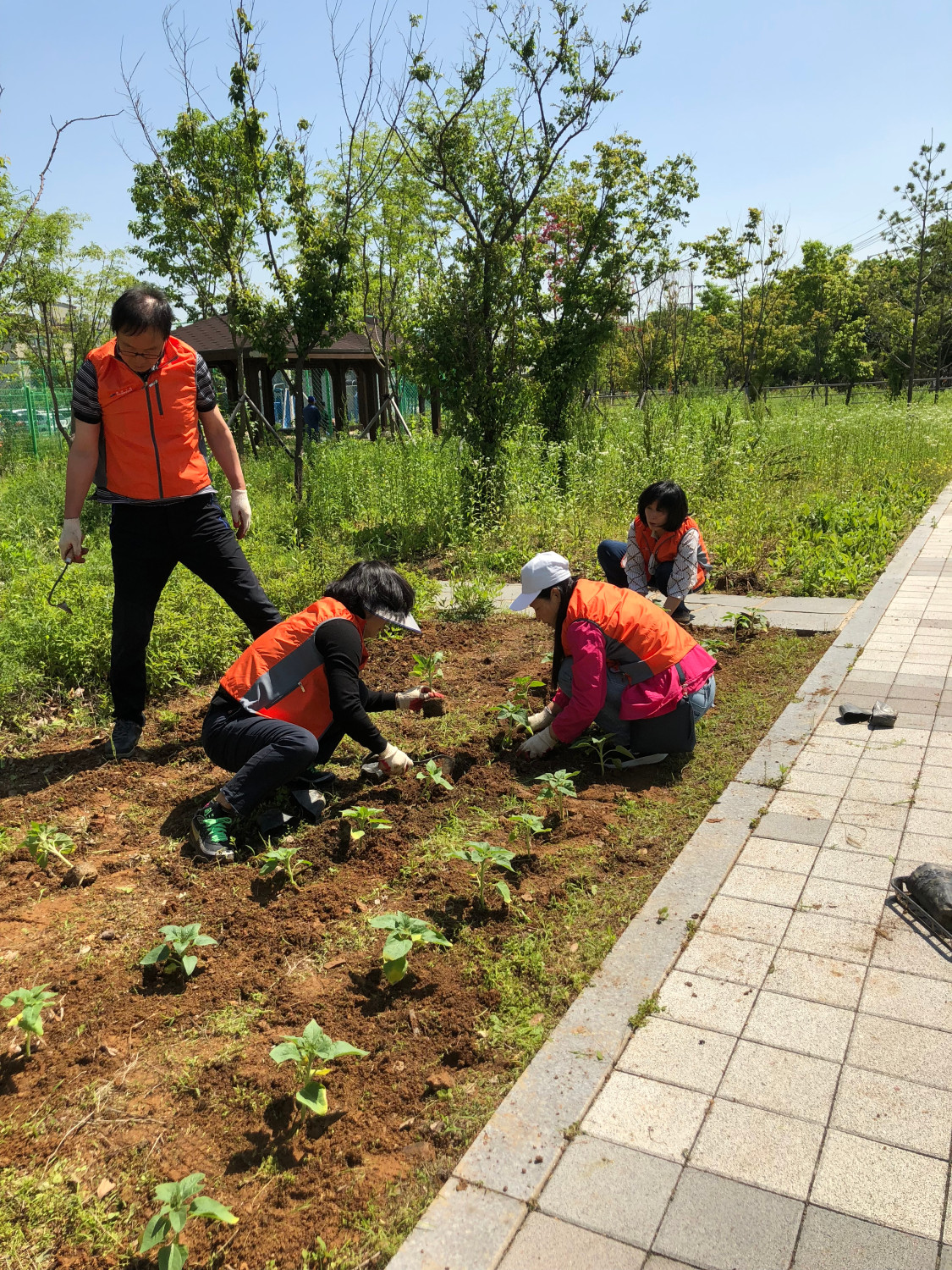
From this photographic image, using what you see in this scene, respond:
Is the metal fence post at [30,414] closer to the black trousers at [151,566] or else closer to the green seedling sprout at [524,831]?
the black trousers at [151,566]

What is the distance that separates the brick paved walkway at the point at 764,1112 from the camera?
67.3 inches

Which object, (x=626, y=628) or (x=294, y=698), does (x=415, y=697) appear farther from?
(x=626, y=628)

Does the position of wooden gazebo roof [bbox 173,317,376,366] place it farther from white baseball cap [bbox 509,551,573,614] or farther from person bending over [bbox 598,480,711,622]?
white baseball cap [bbox 509,551,573,614]

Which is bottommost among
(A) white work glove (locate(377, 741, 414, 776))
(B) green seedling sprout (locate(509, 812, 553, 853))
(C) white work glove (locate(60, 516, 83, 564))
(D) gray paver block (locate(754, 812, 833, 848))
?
(D) gray paver block (locate(754, 812, 833, 848))

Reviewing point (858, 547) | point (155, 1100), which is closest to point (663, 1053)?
point (155, 1100)

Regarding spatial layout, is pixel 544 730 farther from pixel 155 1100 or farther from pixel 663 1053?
pixel 155 1100

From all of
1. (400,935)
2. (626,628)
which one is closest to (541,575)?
(626,628)

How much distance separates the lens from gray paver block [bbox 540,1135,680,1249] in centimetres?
175

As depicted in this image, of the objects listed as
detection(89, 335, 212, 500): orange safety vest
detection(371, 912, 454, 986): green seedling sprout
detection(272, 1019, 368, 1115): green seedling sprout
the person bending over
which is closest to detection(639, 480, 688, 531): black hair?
the person bending over

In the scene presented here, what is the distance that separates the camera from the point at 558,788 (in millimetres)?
3412

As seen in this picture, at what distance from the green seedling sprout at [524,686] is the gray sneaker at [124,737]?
1.95 meters

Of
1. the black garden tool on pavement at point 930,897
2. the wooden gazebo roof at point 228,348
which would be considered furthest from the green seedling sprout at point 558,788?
the wooden gazebo roof at point 228,348

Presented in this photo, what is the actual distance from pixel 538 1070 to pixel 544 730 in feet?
5.95

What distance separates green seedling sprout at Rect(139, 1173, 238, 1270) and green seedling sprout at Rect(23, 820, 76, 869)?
5.60ft
